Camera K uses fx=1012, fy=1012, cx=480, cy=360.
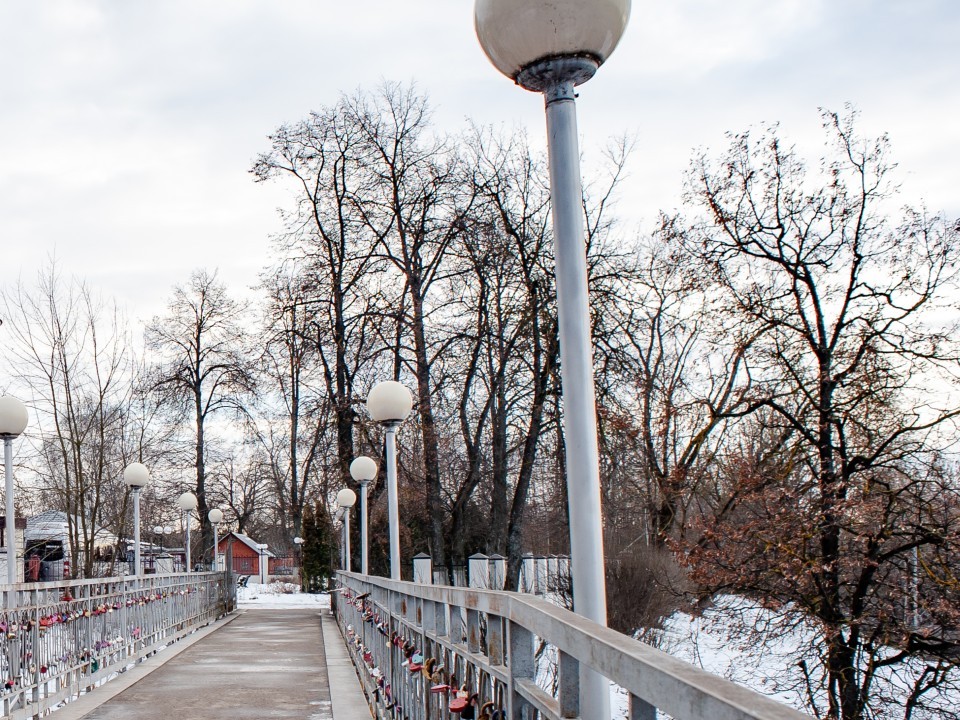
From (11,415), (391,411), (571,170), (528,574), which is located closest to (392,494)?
(391,411)

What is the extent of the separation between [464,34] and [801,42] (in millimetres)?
4586

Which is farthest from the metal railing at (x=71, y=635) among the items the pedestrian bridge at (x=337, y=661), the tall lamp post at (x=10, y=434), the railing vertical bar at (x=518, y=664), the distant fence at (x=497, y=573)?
the railing vertical bar at (x=518, y=664)

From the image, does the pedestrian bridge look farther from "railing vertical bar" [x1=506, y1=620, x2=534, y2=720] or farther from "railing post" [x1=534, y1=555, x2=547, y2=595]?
"railing post" [x1=534, y1=555, x2=547, y2=595]

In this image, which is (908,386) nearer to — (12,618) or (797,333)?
(797,333)

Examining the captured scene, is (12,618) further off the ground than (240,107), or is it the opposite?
(240,107)

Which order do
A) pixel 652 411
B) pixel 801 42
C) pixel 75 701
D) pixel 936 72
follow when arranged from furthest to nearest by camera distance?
pixel 652 411 → pixel 801 42 → pixel 936 72 → pixel 75 701

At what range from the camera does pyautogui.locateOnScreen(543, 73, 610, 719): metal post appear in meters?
3.30

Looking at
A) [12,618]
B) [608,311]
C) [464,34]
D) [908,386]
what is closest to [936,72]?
[908,386]

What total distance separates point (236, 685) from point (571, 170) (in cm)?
903

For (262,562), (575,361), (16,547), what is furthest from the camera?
(262,562)

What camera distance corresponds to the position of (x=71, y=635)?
396 inches

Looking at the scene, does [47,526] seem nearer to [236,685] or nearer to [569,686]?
[236,685]

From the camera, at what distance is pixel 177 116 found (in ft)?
48.3

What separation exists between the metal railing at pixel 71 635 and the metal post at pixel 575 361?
6391 mm
